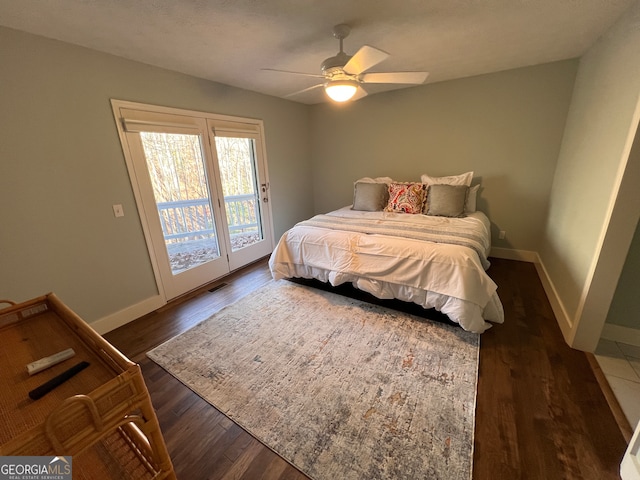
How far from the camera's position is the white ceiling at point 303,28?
1.54 meters

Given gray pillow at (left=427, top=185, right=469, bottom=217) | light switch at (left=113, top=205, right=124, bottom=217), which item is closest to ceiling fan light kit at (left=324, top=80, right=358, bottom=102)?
gray pillow at (left=427, top=185, right=469, bottom=217)

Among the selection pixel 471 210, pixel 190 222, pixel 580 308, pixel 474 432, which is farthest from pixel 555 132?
pixel 190 222

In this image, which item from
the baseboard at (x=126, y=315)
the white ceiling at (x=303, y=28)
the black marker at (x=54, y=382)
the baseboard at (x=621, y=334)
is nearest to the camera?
the black marker at (x=54, y=382)

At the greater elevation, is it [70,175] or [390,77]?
[390,77]

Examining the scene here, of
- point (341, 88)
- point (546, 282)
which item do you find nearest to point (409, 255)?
point (341, 88)

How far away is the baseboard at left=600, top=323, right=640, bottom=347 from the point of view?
5.95 ft

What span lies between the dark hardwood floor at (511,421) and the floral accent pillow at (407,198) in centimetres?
160

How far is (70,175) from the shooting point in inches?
76.7

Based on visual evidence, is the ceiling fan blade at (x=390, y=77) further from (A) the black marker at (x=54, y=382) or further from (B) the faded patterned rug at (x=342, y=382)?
(A) the black marker at (x=54, y=382)

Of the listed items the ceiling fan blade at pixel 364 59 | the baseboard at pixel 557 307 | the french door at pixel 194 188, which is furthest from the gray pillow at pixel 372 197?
the baseboard at pixel 557 307

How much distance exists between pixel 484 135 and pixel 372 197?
5.16 ft

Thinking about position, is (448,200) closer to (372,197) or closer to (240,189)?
(372,197)

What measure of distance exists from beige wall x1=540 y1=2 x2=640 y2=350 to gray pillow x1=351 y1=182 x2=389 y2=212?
1844 mm

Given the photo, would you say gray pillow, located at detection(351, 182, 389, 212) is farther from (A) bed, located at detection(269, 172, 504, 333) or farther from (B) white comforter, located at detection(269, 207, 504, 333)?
(B) white comforter, located at detection(269, 207, 504, 333)
